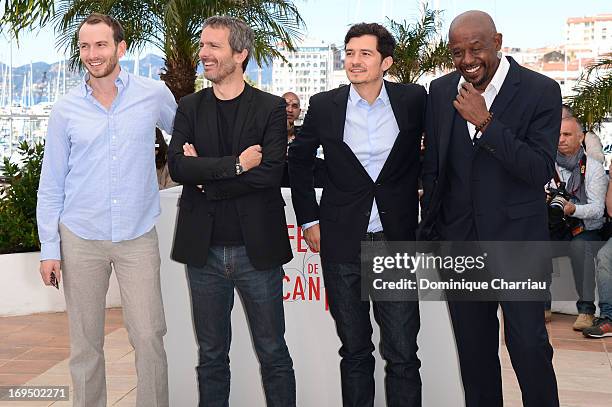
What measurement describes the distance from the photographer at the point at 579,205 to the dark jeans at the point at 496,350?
10.9ft

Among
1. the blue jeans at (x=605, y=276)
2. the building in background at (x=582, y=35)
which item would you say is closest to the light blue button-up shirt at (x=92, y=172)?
the blue jeans at (x=605, y=276)

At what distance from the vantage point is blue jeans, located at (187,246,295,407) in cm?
361

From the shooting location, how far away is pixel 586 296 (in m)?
6.86

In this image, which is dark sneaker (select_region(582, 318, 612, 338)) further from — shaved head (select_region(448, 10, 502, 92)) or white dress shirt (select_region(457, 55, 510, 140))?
shaved head (select_region(448, 10, 502, 92))

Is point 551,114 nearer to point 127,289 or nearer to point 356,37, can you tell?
point 356,37

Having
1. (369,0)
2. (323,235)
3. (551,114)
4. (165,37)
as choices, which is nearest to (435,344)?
(323,235)

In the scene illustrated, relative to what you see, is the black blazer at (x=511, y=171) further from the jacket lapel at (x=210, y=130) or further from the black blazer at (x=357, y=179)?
the jacket lapel at (x=210, y=130)

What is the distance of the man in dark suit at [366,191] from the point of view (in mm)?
3635

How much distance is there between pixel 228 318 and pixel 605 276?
152 inches

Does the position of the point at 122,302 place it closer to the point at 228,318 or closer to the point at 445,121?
the point at 228,318

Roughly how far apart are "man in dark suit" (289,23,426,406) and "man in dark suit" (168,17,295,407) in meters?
0.21

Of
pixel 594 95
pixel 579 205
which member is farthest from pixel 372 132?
pixel 594 95

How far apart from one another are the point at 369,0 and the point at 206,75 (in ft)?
45.9

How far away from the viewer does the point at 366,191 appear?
3625 millimetres
